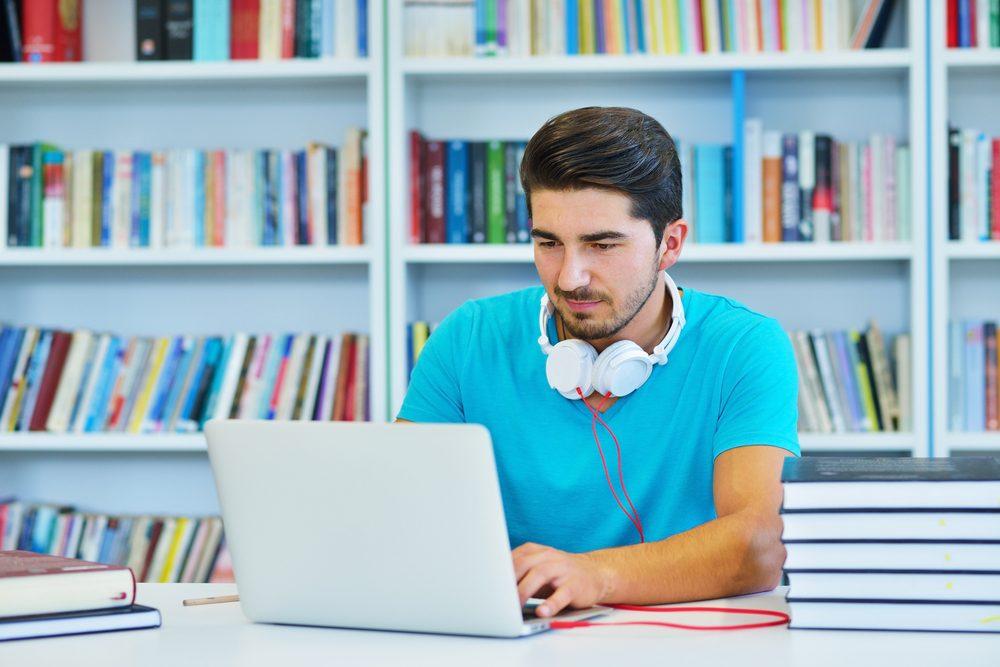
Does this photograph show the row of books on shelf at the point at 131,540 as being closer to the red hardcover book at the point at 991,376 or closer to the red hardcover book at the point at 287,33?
the red hardcover book at the point at 287,33

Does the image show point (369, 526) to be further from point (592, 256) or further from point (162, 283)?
point (162, 283)

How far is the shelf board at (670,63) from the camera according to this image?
2.63 meters

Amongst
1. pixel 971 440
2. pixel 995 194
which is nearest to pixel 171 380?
pixel 971 440

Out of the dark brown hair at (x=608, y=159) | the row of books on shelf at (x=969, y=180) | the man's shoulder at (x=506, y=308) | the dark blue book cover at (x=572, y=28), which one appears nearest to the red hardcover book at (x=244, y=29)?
the dark blue book cover at (x=572, y=28)

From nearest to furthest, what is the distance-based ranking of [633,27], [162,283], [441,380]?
[441,380] < [633,27] < [162,283]

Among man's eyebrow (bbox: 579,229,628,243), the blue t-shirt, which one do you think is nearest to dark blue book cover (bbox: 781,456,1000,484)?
the blue t-shirt

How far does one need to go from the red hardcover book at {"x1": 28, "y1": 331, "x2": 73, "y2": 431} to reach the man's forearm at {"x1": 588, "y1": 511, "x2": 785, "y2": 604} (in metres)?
1.91

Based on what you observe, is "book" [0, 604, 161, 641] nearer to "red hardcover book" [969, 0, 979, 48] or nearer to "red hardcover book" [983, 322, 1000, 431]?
"red hardcover book" [983, 322, 1000, 431]

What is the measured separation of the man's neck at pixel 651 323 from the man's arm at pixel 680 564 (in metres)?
0.33

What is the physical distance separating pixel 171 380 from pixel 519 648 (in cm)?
191

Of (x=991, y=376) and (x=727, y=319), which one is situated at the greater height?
(x=727, y=319)

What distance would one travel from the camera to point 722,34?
2.70 m

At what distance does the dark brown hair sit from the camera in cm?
159

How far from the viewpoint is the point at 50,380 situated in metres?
2.81
